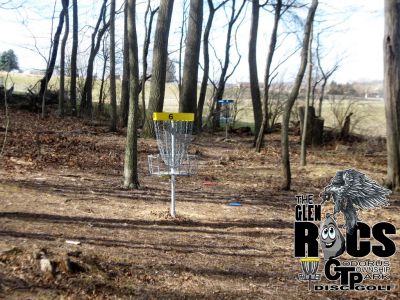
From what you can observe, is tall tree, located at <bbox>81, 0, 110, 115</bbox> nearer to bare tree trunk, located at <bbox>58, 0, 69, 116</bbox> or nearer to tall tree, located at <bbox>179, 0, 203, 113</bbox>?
bare tree trunk, located at <bbox>58, 0, 69, 116</bbox>

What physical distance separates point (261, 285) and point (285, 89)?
23.7 m

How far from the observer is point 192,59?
55.0 feet

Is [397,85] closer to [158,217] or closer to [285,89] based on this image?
[158,217]

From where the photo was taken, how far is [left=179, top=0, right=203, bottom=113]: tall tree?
1656cm

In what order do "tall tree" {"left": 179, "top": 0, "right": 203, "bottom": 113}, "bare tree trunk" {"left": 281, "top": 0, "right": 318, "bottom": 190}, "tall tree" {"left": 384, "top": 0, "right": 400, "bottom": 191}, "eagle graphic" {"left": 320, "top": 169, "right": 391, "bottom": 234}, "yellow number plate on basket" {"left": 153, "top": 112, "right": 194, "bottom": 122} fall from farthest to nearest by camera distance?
1. "tall tree" {"left": 179, "top": 0, "right": 203, "bottom": 113}
2. "tall tree" {"left": 384, "top": 0, "right": 400, "bottom": 191}
3. "bare tree trunk" {"left": 281, "top": 0, "right": 318, "bottom": 190}
4. "yellow number plate on basket" {"left": 153, "top": 112, "right": 194, "bottom": 122}
5. "eagle graphic" {"left": 320, "top": 169, "right": 391, "bottom": 234}

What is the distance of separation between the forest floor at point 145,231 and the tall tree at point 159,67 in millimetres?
3815

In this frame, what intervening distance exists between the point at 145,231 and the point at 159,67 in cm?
1020

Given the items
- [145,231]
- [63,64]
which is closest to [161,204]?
[145,231]

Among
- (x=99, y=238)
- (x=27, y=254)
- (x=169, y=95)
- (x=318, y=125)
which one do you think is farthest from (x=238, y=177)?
(x=169, y=95)

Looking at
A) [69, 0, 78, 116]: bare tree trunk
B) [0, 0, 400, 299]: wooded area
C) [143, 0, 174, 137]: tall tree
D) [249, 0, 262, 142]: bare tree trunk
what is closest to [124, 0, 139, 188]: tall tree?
[0, 0, 400, 299]: wooded area

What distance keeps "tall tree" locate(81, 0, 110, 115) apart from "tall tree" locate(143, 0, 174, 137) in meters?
9.92

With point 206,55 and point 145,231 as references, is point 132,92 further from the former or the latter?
point 206,55

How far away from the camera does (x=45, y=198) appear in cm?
651

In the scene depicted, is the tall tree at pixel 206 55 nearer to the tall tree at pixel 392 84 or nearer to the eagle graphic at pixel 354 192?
the tall tree at pixel 392 84
